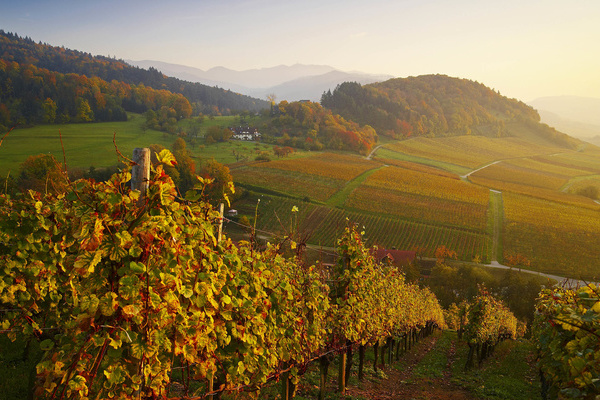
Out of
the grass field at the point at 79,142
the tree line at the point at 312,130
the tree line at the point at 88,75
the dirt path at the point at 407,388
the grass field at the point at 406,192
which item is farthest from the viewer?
the tree line at the point at 312,130

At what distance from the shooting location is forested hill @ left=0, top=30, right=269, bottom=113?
132 metres

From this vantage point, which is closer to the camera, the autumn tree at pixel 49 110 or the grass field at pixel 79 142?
the grass field at pixel 79 142

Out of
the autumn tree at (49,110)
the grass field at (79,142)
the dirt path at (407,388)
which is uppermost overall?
the autumn tree at (49,110)

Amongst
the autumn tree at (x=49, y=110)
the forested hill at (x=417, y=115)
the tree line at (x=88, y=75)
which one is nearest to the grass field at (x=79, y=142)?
the autumn tree at (x=49, y=110)

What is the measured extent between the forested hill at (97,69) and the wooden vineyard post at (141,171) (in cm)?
14757

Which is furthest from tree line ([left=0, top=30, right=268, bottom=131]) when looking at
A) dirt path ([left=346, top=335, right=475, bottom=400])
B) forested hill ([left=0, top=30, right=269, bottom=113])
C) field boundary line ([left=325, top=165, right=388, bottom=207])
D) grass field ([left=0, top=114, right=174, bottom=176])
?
dirt path ([left=346, top=335, right=475, bottom=400])

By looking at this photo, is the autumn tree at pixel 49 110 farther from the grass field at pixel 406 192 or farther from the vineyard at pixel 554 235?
the vineyard at pixel 554 235

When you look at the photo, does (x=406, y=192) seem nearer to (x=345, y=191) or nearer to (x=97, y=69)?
(x=345, y=191)

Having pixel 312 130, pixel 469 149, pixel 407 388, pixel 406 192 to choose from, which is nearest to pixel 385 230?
pixel 406 192

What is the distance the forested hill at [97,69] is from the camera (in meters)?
132

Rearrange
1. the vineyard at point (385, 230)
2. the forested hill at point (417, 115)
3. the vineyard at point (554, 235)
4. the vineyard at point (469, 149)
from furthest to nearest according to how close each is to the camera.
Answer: the forested hill at point (417, 115) < the vineyard at point (469, 149) < the vineyard at point (385, 230) < the vineyard at point (554, 235)

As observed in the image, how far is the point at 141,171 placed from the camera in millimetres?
3592

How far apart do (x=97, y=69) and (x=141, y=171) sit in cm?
17435

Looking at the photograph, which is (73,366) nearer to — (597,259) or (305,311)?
(305,311)
